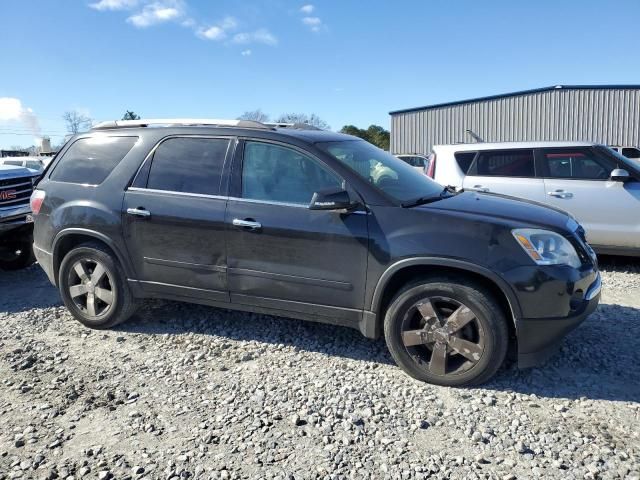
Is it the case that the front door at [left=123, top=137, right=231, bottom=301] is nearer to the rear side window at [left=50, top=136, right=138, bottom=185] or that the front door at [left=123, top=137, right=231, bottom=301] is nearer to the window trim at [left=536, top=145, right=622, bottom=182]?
the rear side window at [left=50, top=136, right=138, bottom=185]

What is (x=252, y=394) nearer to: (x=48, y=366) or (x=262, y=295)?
(x=262, y=295)

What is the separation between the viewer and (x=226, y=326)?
483 cm

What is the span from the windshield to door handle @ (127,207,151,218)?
1.58m

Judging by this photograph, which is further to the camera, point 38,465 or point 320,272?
point 320,272

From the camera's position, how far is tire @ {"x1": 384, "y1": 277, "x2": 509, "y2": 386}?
3475 mm

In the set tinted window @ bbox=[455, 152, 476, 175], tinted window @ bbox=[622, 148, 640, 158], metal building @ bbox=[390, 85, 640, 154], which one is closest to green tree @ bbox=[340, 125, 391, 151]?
metal building @ bbox=[390, 85, 640, 154]

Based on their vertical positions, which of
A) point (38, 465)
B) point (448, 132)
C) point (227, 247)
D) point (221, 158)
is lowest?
point (38, 465)

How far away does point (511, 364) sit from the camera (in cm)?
397

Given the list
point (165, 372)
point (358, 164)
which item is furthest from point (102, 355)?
point (358, 164)

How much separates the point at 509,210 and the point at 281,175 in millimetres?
1750

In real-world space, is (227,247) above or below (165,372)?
above

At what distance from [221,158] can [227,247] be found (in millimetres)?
757

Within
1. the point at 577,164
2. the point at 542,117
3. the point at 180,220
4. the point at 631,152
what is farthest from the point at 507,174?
the point at 542,117

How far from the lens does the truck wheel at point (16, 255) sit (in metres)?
7.11
